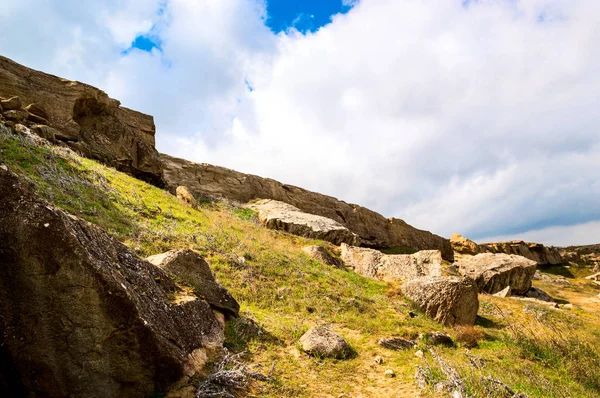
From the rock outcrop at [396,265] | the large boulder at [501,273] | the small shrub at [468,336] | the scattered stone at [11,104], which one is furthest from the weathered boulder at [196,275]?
the large boulder at [501,273]

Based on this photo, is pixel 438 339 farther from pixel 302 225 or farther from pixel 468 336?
pixel 302 225

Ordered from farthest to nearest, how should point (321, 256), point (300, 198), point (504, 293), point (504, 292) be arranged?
point (300, 198) → point (504, 292) → point (504, 293) → point (321, 256)

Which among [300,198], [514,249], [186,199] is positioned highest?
[300,198]

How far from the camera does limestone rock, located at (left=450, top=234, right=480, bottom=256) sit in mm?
48656

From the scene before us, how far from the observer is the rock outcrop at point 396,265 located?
2100 cm

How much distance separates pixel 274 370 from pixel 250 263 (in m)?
7.62

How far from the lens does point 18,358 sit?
420 centimetres

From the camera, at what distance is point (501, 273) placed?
25453 mm

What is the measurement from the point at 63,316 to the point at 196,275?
433cm

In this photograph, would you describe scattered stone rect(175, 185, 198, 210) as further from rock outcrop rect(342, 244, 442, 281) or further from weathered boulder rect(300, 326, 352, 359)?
weathered boulder rect(300, 326, 352, 359)

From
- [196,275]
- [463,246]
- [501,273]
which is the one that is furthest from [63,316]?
[463,246]

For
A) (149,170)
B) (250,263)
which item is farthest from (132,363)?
(149,170)

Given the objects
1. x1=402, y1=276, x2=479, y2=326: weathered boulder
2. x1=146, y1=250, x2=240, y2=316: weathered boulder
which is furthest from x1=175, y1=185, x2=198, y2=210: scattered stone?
x1=402, y1=276, x2=479, y2=326: weathered boulder

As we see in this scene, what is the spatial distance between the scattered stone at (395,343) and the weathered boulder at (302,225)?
18.2 meters
